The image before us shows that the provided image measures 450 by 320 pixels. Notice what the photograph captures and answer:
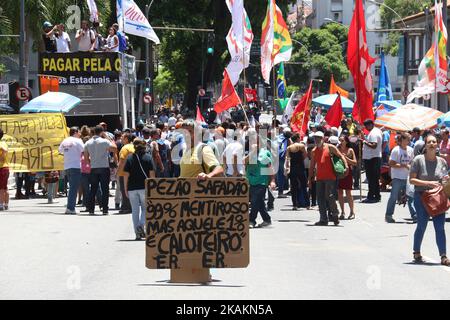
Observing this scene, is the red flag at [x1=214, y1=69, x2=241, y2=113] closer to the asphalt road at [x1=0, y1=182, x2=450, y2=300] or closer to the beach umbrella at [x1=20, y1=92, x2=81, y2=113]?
the beach umbrella at [x1=20, y1=92, x2=81, y2=113]

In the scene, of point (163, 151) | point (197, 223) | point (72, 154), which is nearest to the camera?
point (197, 223)

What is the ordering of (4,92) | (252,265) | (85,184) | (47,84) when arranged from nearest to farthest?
(252,265), (85,184), (47,84), (4,92)

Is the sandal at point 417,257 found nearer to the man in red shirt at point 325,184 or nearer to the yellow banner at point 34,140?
the man in red shirt at point 325,184

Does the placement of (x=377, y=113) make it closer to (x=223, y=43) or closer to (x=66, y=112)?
(x=66, y=112)

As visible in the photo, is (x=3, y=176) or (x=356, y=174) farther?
(x=356, y=174)

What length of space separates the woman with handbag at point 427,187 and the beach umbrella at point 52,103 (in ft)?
49.6

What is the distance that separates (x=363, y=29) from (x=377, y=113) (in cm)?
943

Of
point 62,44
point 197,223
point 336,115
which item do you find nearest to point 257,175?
point 197,223

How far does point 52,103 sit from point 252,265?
1532 cm

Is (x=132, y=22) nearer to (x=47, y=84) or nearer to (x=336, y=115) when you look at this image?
(x=47, y=84)

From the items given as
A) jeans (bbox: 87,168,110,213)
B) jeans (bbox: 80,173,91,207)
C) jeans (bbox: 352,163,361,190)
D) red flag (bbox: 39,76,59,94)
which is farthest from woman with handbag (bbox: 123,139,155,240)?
red flag (bbox: 39,76,59,94)

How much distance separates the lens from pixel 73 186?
21844 millimetres

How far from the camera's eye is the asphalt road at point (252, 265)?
11008mm
